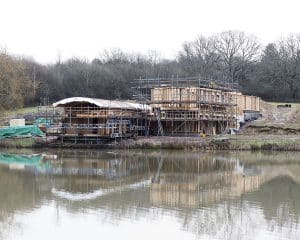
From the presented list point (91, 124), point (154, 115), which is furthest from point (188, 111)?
point (91, 124)

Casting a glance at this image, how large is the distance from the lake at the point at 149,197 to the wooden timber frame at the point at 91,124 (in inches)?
238

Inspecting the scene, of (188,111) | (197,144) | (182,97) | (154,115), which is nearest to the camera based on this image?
(197,144)

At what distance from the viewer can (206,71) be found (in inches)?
2694

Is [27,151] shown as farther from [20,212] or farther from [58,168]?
[20,212]

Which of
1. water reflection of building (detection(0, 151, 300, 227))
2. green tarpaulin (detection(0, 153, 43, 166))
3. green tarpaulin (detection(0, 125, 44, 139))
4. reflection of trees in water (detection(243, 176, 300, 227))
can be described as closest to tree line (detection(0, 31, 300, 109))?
green tarpaulin (detection(0, 125, 44, 139))

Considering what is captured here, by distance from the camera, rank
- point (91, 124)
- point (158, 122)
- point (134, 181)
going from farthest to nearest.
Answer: point (158, 122)
point (91, 124)
point (134, 181)

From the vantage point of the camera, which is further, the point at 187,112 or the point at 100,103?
the point at 187,112

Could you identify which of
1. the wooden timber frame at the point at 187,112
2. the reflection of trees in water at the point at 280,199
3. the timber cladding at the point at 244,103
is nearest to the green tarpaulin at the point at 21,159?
the wooden timber frame at the point at 187,112

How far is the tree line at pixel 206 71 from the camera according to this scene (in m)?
64.1

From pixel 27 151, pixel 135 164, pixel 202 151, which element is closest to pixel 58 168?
pixel 135 164

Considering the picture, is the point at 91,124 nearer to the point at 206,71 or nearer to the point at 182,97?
the point at 182,97

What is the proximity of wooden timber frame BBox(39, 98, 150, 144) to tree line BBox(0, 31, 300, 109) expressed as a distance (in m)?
18.7

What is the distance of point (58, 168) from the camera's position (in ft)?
88.8

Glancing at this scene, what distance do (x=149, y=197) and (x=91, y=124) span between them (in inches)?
807
